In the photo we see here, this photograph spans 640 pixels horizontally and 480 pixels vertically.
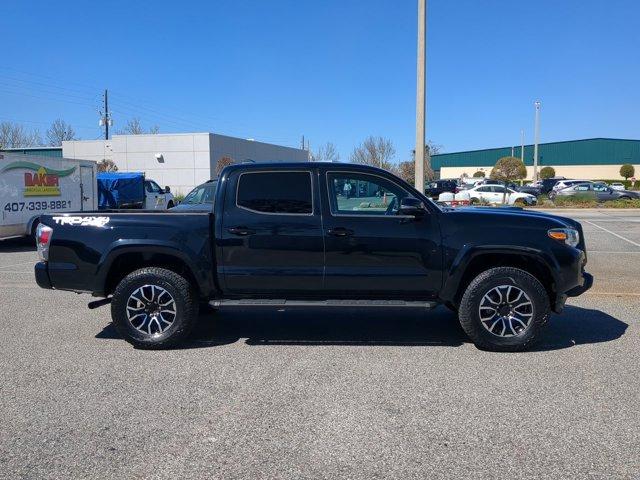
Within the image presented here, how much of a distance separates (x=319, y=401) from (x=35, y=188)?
46.3ft

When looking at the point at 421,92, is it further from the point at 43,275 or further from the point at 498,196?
the point at 498,196

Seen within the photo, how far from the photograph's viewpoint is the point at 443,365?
17.3ft

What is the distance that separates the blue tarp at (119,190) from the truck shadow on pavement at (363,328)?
58.5ft

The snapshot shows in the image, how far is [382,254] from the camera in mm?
5668

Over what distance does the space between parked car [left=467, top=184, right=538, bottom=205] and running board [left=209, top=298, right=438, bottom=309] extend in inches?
1191

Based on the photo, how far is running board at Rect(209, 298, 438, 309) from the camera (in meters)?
5.66

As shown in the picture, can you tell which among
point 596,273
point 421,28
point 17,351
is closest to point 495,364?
point 17,351

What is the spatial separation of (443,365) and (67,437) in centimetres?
326

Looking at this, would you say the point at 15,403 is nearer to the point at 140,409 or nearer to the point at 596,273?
the point at 140,409

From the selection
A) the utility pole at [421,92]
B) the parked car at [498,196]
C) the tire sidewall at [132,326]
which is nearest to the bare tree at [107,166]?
the parked car at [498,196]

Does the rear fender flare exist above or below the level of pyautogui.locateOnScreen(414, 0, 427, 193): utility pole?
below

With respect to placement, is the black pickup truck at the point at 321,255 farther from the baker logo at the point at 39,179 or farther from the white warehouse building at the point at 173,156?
the white warehouse building at the point at 173,156

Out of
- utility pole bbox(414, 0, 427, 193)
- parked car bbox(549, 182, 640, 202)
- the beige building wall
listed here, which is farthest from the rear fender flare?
the beige building wall

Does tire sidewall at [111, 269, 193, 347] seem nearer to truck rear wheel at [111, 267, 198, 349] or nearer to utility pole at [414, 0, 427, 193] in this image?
truck rear wheel at [111, 267, 198, 349]
